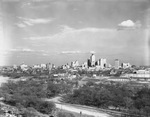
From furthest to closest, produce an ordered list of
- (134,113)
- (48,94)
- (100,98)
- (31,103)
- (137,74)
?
(137,74) → (48,94) → (100,98) → (31,103) → (134,113)

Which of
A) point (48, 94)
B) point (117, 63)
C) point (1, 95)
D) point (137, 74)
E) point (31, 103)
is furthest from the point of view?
point (117, 63)

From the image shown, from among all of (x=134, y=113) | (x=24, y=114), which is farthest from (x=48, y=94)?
(x=134, y=113)

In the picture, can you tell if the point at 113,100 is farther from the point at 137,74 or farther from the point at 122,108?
the point at 137,74

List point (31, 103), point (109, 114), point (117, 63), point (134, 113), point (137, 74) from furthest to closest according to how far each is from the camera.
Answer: point (117, 63), point (137, 74), point (31, 103), point (109, 114), point (134, 113)

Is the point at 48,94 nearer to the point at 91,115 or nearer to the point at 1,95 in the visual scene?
the point at 1,95

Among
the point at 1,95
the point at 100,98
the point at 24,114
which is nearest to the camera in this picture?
the point at 24,114

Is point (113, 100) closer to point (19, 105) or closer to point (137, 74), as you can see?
point (19, 105)

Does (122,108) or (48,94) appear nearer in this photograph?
(122,108)

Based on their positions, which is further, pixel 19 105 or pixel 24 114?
pixel 19 105

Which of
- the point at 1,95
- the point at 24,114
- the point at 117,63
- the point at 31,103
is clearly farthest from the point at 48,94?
the point at 117,63
